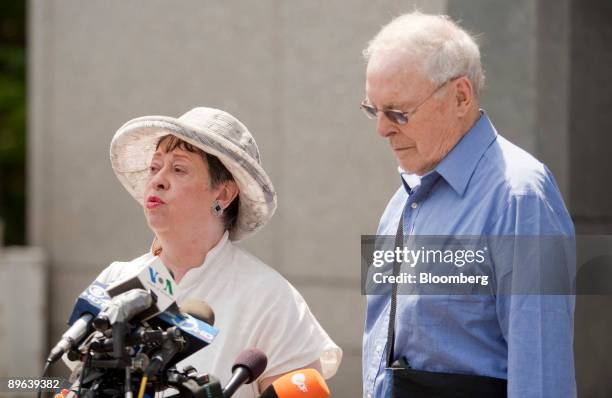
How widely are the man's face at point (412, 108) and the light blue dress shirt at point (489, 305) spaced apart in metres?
0.05

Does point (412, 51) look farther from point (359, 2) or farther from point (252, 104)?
point (252, 104)

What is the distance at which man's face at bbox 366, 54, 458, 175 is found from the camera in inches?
112

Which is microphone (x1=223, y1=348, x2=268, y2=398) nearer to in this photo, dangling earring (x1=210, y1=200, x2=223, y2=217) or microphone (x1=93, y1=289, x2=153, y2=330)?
microphone (x1=93, y1=289, x2=153, y2=330)

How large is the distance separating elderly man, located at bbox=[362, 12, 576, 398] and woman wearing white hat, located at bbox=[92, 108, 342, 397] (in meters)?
0.26

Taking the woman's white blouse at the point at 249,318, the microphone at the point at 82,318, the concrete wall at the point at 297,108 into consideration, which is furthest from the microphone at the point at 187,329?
the concrete wall at the point at 297,108

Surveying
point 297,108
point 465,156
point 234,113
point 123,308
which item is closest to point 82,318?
point 123,308

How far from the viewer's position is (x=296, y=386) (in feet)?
7.59

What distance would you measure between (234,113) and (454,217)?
14.2ft

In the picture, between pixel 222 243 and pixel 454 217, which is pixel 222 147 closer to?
pixel 222 243

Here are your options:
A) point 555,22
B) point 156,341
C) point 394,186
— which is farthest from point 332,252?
point 156,341

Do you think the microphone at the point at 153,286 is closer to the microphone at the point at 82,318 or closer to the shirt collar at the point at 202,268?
the microphone at the point at 82,318

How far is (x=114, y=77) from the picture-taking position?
7824 millimetres

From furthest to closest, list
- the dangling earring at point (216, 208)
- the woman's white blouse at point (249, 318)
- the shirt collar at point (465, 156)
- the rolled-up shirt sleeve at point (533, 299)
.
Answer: the dangling earring at point (216, 208) < the woman's white blouse at point (249, 318) < the shirt collar at point (465, 156) < the rolled-up shirt sleeve at point (533, 299)

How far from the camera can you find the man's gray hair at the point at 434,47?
2.84m
